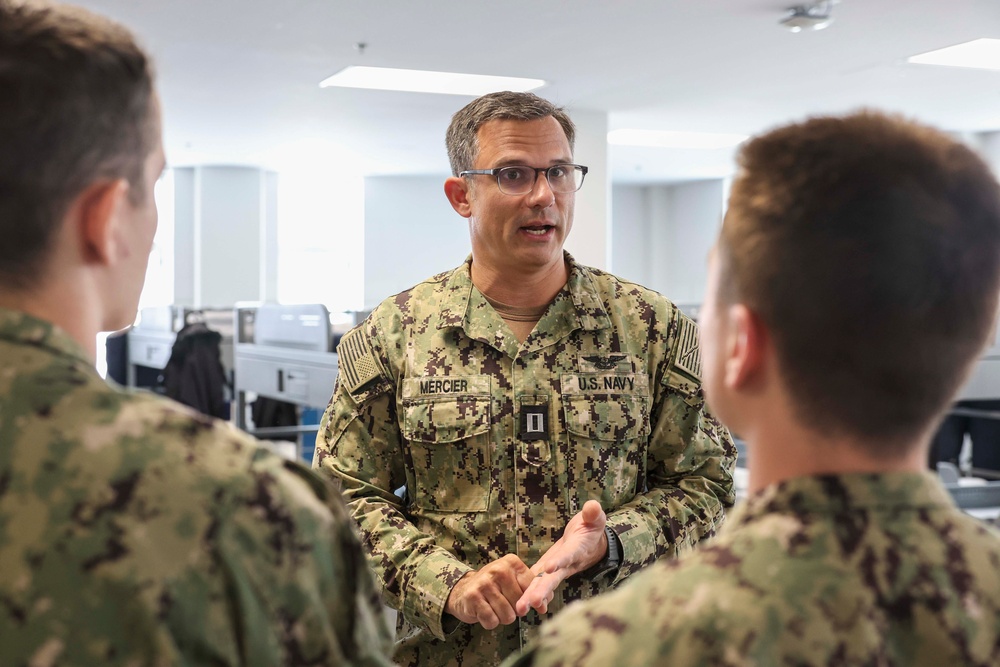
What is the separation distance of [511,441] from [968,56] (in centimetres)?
664

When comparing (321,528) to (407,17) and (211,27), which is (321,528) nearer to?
(407,17)

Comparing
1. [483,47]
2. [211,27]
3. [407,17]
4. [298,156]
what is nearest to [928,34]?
[483,47]

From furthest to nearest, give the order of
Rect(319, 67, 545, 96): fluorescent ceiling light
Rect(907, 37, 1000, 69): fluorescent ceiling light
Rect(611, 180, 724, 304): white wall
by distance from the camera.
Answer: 1. Rect(611, 180, 724, 304): white wall
2. Rect(319, 67, 545, 96): fluorescent ceiling light
3. Rect(907, 37, 1000, 69): fluorescent ceiling light

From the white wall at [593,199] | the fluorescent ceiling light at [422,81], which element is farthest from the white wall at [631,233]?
the fluorescent ceiling light at [422,81]

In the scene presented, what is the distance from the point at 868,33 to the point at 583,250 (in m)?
3.40

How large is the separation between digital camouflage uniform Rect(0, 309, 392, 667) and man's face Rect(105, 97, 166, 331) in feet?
0.23

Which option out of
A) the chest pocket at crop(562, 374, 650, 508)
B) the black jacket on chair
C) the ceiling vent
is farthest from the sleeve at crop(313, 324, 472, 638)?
the black jacket on chair

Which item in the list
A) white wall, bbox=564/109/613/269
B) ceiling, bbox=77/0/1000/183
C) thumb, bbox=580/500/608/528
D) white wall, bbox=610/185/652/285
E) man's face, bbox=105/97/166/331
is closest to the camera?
man's face, bbox=105/97/166/331

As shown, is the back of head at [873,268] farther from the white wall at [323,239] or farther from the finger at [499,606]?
the white wall at [323,239]

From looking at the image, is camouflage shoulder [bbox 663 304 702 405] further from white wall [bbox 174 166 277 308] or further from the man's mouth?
white wall [bbox 174 166 277 308]

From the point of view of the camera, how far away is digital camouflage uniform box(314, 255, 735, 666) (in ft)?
5.26

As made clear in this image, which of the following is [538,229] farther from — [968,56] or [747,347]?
[968,56]

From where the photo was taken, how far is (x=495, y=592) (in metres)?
1.43

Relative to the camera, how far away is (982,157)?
0.71 metres
